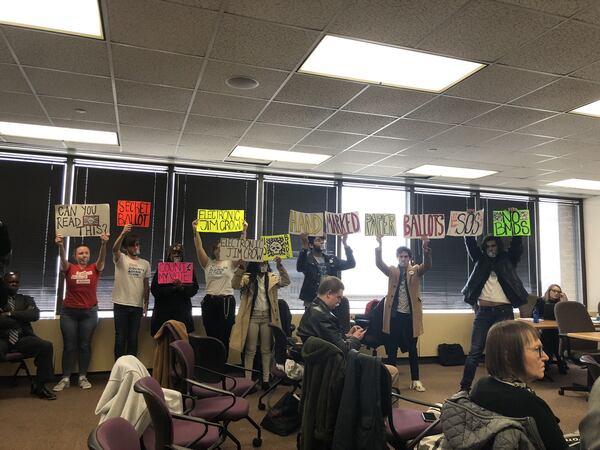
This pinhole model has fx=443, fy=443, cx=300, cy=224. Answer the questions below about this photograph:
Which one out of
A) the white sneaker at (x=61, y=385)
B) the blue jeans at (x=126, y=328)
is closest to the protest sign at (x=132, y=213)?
the blue jeans at (x=126, y=328)

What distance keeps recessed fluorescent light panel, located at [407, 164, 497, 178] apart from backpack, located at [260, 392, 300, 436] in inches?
147

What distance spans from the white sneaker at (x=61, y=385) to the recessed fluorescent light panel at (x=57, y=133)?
265 cm

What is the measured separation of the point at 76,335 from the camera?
4.86 metres

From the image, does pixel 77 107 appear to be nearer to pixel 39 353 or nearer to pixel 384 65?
pixel 39 353

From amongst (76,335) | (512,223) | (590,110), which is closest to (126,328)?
(76,335)

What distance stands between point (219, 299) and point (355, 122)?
2.44 meters

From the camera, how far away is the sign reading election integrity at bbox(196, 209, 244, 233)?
16.3ft

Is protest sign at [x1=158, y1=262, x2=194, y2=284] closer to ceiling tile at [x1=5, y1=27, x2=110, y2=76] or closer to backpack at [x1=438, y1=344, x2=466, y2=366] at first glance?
ceiling tile at [x1=5, y1=27, x2=110, y2=76]

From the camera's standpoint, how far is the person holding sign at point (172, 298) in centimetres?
496

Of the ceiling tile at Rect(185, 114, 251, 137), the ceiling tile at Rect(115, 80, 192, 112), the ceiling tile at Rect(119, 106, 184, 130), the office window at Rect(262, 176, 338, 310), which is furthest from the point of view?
the office window at Rect(262, 176, 338, 310)

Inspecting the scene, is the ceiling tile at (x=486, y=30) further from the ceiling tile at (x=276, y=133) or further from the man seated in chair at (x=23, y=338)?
the man seated in chair at (x=23, y=338)

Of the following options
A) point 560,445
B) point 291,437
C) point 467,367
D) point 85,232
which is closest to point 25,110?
point 85,232

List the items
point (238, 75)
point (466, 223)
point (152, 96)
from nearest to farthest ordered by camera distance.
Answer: point (238, 75), point (152, 96), point (466, 223)

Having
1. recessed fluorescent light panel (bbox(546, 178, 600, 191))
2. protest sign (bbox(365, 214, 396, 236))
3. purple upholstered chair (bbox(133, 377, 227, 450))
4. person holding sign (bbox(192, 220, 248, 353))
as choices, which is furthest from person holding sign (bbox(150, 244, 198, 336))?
recessed fluorescent light panel (bbox(546, 178, 600, 191))
